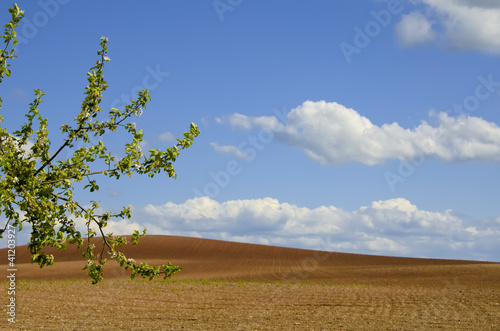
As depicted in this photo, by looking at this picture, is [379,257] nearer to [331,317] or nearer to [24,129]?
[331,317]

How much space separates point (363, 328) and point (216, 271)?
3862cm

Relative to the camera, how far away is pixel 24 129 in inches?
515

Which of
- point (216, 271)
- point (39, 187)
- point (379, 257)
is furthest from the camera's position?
point (379, 257)

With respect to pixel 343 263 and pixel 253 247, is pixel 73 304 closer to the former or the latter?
pixel 343 263

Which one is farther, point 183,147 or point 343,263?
point 343,263

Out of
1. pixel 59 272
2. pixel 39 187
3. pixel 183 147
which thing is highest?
pixel 183 147

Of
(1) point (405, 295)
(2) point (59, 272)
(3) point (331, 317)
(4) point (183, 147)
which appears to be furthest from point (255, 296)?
(2) point (59, 272)

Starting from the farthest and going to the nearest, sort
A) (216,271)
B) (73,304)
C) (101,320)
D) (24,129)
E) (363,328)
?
(216,271), (73,304), (101,320), (363,328), (24,129)

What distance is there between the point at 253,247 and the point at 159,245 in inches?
646

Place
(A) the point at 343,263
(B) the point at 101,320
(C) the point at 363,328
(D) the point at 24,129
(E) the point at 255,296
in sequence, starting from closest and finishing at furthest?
(D) the point at 24,129, (C) the point at 363,328, (B) the point at 101,320, (E) the point at 255,296, (A) the point at 343,263

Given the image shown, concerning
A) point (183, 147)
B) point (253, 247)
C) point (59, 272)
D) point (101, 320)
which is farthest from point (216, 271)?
point (183, 147)

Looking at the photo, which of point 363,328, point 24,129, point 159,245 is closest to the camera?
point 24,129

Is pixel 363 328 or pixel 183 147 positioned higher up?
pixel 183 147

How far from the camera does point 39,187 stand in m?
11.1
